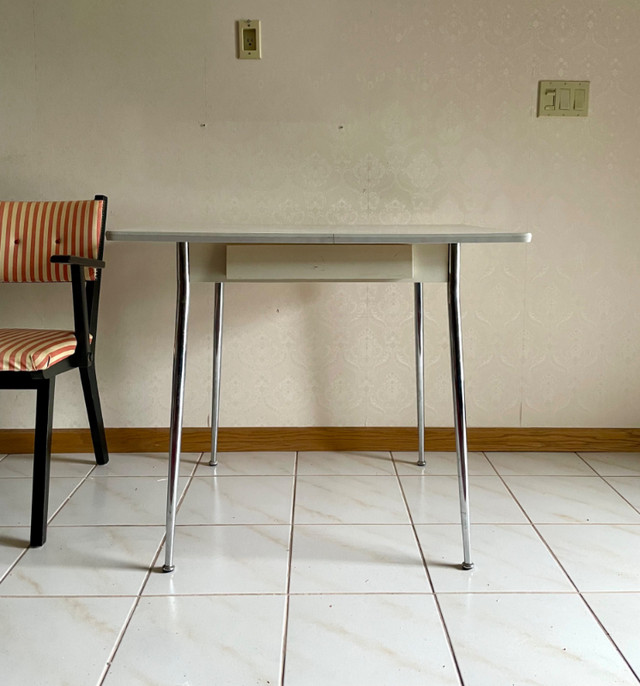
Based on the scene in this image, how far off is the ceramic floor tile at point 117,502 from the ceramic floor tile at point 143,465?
4 cm

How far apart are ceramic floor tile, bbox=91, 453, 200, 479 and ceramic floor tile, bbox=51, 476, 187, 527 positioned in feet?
0.14

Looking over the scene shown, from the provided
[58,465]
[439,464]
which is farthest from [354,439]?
[58,465]

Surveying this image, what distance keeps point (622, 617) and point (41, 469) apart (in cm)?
124

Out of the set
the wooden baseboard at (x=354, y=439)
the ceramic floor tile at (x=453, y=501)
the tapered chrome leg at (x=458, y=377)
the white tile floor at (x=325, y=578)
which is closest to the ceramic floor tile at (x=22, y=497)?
the white tile floor at (x=325, y=578)

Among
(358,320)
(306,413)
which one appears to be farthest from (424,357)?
(306,413)

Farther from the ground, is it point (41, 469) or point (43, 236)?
point (43, 236)

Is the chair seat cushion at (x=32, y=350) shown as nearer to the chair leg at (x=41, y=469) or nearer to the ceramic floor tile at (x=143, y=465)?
the chair leg at (x=41, y=469)

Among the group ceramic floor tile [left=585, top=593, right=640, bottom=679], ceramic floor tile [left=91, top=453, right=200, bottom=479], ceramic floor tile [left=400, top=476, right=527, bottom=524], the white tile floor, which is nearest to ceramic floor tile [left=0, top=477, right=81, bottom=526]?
the white tile floor

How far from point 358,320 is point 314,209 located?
0.37m

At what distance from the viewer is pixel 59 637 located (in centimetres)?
136

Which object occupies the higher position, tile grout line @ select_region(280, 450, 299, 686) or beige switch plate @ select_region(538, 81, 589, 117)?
beige switch plate @ select_region(538, 81, 589, 117)

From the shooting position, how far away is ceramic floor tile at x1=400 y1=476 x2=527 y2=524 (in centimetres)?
191

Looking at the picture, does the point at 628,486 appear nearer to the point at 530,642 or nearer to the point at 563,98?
the point at 530,642

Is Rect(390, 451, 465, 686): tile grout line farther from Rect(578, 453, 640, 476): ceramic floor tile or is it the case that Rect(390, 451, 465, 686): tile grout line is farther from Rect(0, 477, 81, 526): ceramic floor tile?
Rect(0, 477, 81, 526): ceramic floor tile
